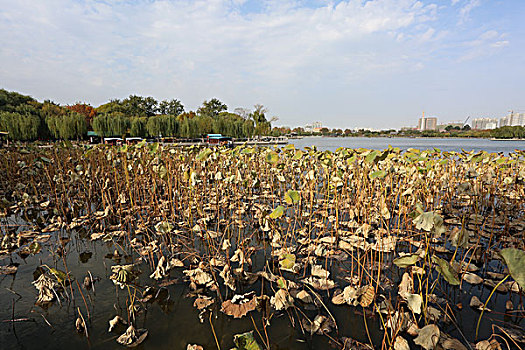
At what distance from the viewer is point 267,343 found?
8.48 feet

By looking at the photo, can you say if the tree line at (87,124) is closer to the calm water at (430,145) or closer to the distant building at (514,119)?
the calm water at (430,145)

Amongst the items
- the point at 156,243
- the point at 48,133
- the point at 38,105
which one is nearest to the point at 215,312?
the point at 156,243

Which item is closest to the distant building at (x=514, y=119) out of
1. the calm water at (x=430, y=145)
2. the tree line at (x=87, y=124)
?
the calm water at (x=430, y=145)

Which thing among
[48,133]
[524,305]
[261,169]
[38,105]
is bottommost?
[524,305]

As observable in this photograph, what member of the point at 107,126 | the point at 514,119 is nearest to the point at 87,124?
the point at 107,126

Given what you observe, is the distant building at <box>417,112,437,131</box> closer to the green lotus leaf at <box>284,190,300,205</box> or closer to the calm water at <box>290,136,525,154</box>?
the calm water at <box>290,136,525,154</box>

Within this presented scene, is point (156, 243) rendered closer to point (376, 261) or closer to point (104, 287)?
point (104, 287)

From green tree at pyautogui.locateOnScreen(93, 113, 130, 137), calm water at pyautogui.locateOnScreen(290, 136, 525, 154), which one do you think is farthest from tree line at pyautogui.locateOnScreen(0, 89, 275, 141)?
calm water at pyautogui.locateOnScreen(290, 136, 525, 154)

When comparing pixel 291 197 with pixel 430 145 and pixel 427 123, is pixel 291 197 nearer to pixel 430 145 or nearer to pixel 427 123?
pixel 430 145

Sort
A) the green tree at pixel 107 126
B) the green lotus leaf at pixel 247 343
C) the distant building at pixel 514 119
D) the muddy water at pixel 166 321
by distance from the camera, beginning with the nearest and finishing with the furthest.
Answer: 1. the green lotus leaf at pixel 247 343
2. the muddy water at pixel 166 321
3. the green tree at pixel 107 126
4. the distant building at pixel 514 119

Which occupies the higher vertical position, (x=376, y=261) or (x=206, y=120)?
(x=206, y=120)

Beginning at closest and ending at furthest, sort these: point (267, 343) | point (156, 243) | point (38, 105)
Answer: point (267, 343) < point (156, 243) < point (38, 105)

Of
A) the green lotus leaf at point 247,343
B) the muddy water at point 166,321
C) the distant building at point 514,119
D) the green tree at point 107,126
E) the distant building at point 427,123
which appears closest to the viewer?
the green lotus leaf at point 247,343

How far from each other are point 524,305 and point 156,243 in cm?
527
